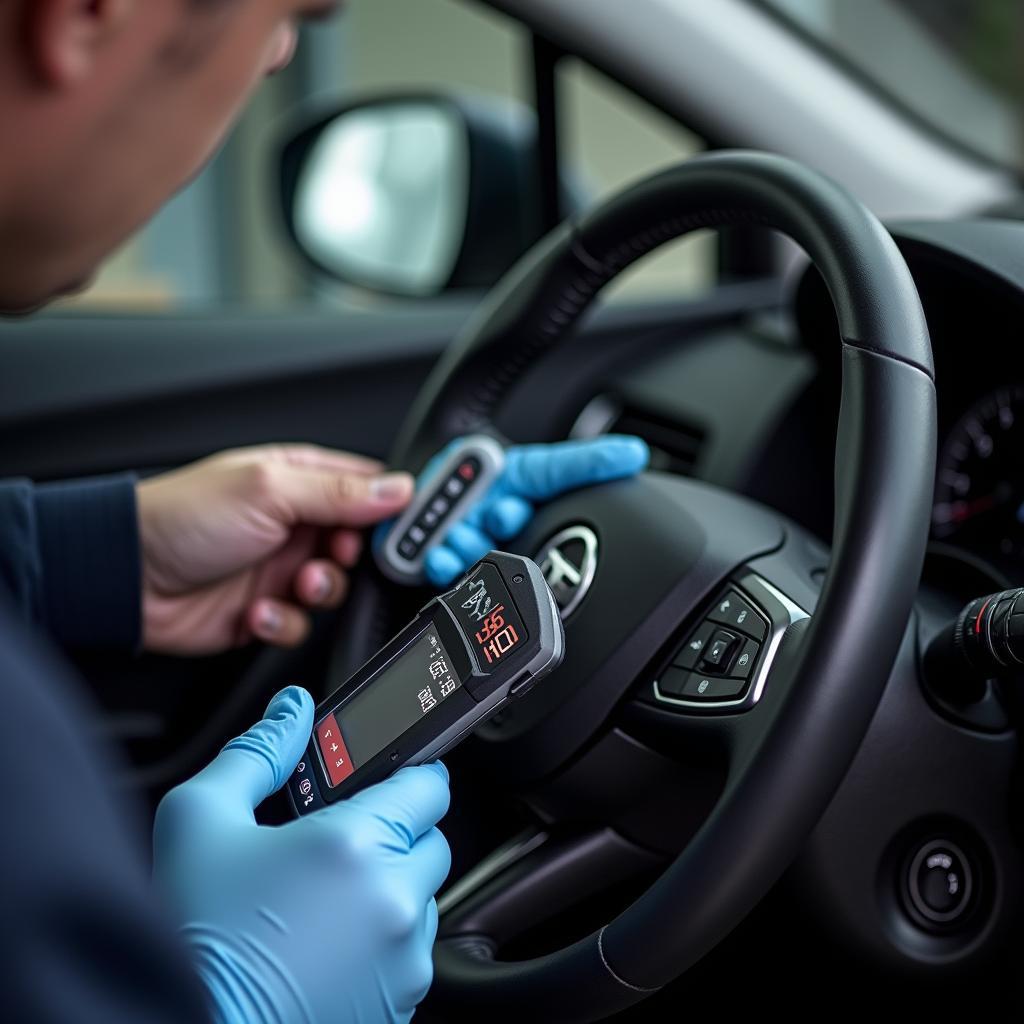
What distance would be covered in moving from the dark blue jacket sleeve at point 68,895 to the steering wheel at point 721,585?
0.22 meters

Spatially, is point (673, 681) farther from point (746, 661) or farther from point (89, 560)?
point (89, 560)

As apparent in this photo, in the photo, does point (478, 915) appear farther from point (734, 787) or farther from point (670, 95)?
point (670, 95)

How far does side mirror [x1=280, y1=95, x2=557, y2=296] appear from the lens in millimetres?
1502

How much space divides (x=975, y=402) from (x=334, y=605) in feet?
1.89

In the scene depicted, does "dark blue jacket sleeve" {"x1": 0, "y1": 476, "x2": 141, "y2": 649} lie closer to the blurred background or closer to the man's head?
the blurred background

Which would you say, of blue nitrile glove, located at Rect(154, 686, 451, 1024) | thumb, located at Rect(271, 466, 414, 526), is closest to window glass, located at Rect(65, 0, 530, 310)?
thumb, located at Rect(271, 466, 414, 526)

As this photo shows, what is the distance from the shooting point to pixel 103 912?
1.35 ft

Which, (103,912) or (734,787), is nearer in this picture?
(103,912)

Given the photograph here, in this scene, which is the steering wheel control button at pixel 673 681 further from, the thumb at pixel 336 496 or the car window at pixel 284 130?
the car window at pixel 284 130

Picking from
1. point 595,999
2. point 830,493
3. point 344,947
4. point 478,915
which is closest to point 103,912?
point 344,947

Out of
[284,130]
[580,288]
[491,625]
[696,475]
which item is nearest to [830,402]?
[696,475]

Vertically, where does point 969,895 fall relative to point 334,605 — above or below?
above

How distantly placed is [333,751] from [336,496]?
0.40 m

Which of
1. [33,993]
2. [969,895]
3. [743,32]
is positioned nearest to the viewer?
[33,993]
